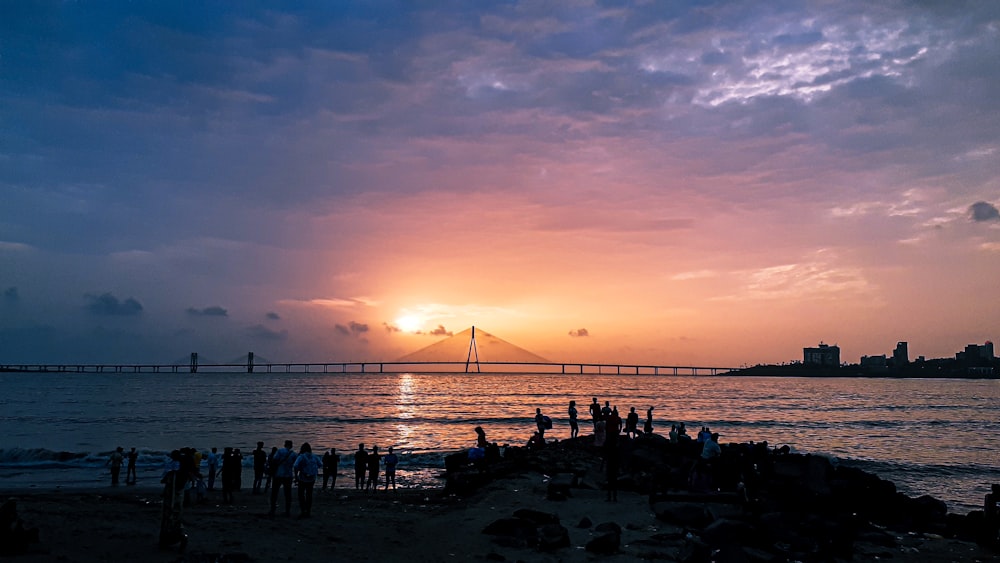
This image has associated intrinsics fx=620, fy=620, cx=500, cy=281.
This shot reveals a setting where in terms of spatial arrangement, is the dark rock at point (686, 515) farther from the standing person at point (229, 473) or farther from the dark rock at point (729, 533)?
the standing person at point (229, 473)

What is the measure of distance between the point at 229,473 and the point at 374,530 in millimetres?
7126

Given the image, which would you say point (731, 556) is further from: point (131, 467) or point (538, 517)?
point (131, 467)

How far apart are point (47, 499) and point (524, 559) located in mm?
16139

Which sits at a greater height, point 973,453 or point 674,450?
point 674,450

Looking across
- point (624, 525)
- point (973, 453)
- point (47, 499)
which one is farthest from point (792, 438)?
point (47, 499)

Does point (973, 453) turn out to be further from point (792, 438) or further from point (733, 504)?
point (733, 504)

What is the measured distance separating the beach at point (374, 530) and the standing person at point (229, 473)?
0.47 m

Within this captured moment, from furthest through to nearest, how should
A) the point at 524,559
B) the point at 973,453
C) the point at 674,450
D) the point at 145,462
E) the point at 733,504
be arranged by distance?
the point at 973,453 → the point at 145,462 → the point at 674,450 → the point at 733,504 → the point at 524,559

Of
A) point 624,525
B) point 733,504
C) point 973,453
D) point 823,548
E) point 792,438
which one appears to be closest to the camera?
point 823,548

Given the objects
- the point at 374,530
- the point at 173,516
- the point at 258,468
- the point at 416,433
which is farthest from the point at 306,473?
the point at 416,433

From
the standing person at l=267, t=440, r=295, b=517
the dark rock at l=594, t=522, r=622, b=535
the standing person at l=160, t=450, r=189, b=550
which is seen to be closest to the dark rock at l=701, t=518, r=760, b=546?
the dark rock at l=594, t=522, r=622, b=535

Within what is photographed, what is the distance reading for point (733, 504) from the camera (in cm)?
1659

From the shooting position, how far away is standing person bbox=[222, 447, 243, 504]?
64.5 feet

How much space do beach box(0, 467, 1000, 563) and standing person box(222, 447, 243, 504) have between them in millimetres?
469
